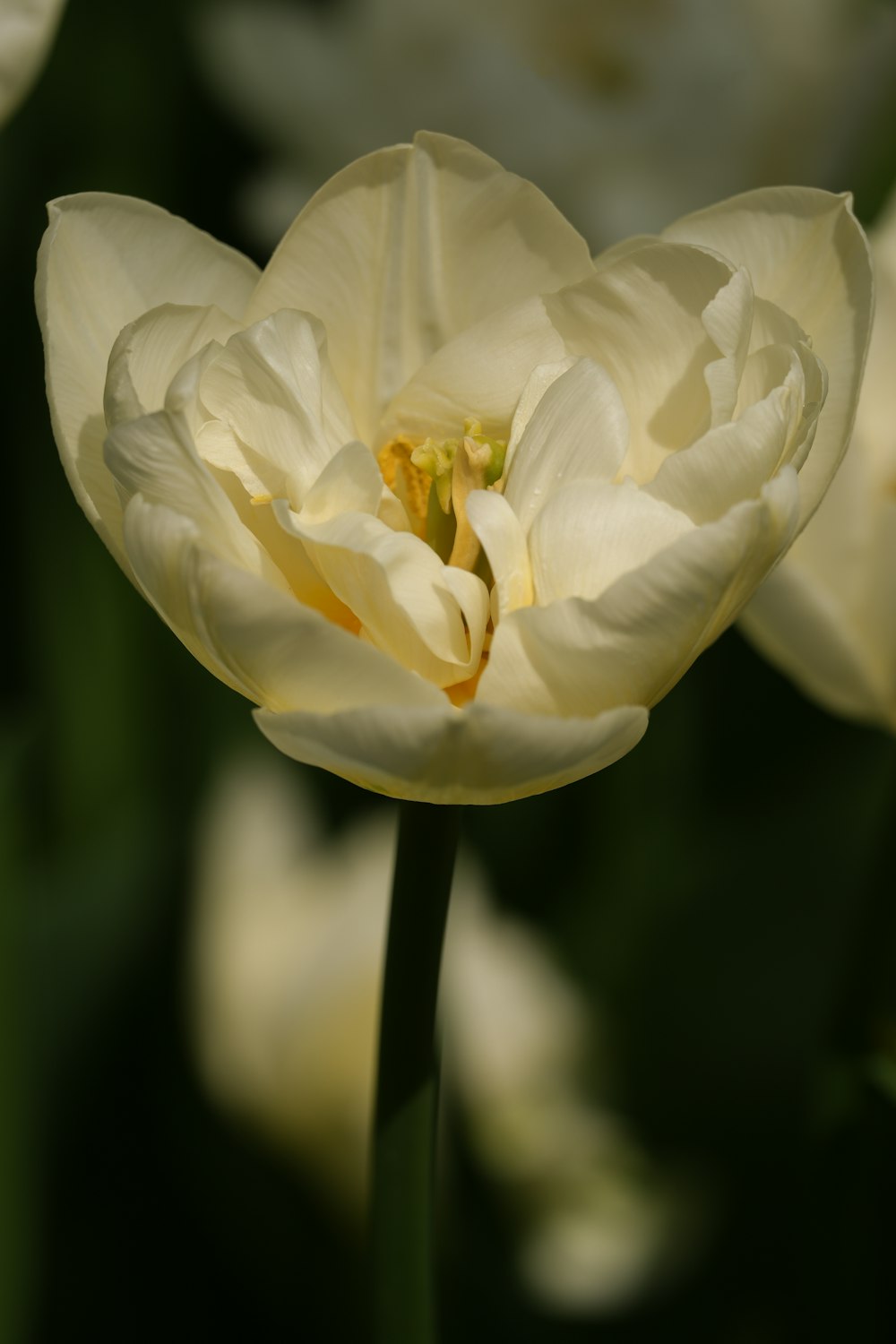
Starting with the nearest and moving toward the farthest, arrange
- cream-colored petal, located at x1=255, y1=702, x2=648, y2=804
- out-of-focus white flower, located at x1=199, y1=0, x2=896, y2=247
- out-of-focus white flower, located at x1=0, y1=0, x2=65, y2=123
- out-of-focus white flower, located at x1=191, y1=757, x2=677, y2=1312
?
cream-colored petal, located at x1=255, y1=702, x2=648, y2=804 → out-of-focus white flower, located at x1=0, y1=0, x2=65, y2=123 → out-of-focus white flower, located at x1=191, y1=757, x2=677, y2=1312 → out-of-focus white flower, located at x1=199, y1=0, x2=896, y2=247

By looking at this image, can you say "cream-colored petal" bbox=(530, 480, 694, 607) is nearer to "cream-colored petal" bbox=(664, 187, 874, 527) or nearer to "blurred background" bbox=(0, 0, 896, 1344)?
"cream-colored petal" bbox=(664, 187, 874, 527)

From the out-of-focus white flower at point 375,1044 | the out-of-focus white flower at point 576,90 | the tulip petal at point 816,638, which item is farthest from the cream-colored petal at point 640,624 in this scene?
the out-of-focus white flower at point 576,90

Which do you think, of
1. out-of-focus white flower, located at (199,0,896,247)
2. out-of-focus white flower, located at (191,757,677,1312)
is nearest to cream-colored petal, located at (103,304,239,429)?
out-of-focus white flower, located at (191,757,677,1312)

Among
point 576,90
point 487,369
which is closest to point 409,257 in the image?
point 487,369

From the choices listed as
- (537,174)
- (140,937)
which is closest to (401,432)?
(140,937)

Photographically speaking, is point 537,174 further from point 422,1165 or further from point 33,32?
point 422,1165
